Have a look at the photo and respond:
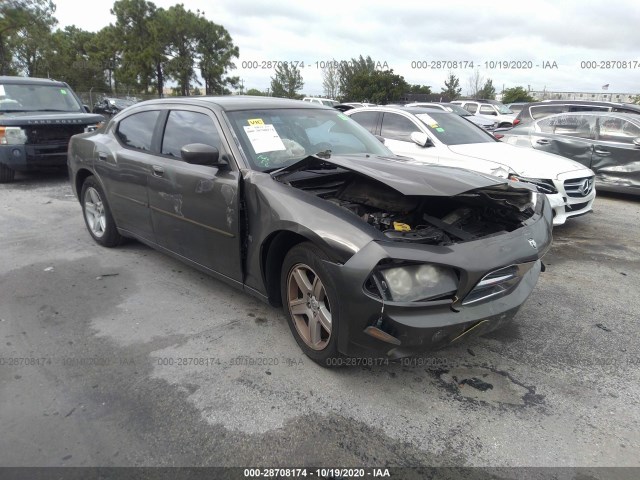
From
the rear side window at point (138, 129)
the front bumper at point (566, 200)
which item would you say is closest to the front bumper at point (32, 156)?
the rear side window at point (138, 129)

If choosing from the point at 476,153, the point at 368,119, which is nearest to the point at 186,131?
the point at 476,153

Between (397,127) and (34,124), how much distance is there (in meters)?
6.31

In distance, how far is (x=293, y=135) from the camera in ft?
12.2

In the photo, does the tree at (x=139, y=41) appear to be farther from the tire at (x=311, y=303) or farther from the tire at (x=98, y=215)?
the tire at (x=311, y=303)

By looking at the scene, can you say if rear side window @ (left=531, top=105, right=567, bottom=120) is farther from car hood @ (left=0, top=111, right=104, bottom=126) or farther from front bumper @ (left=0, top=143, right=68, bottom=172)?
front bumper @ (left=0, top=143, right=68, bottom=172)

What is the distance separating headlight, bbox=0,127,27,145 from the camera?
788cm

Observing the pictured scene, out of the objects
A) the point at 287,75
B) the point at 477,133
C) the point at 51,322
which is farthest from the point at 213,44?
the point at 51,322

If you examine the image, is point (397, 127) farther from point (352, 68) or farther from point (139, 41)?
point (352, 68)

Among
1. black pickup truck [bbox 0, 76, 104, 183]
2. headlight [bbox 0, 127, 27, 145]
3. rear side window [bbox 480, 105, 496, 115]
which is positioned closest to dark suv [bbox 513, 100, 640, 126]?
black pickup truck [bbox 0, 76, 104, 183]

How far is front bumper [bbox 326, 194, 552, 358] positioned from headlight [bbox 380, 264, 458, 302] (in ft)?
0.14

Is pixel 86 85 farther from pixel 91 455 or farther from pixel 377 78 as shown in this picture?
pixel 91 455

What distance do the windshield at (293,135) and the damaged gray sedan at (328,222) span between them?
0.5 inches

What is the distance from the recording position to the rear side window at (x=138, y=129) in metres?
4.22

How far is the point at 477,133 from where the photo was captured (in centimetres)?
696
